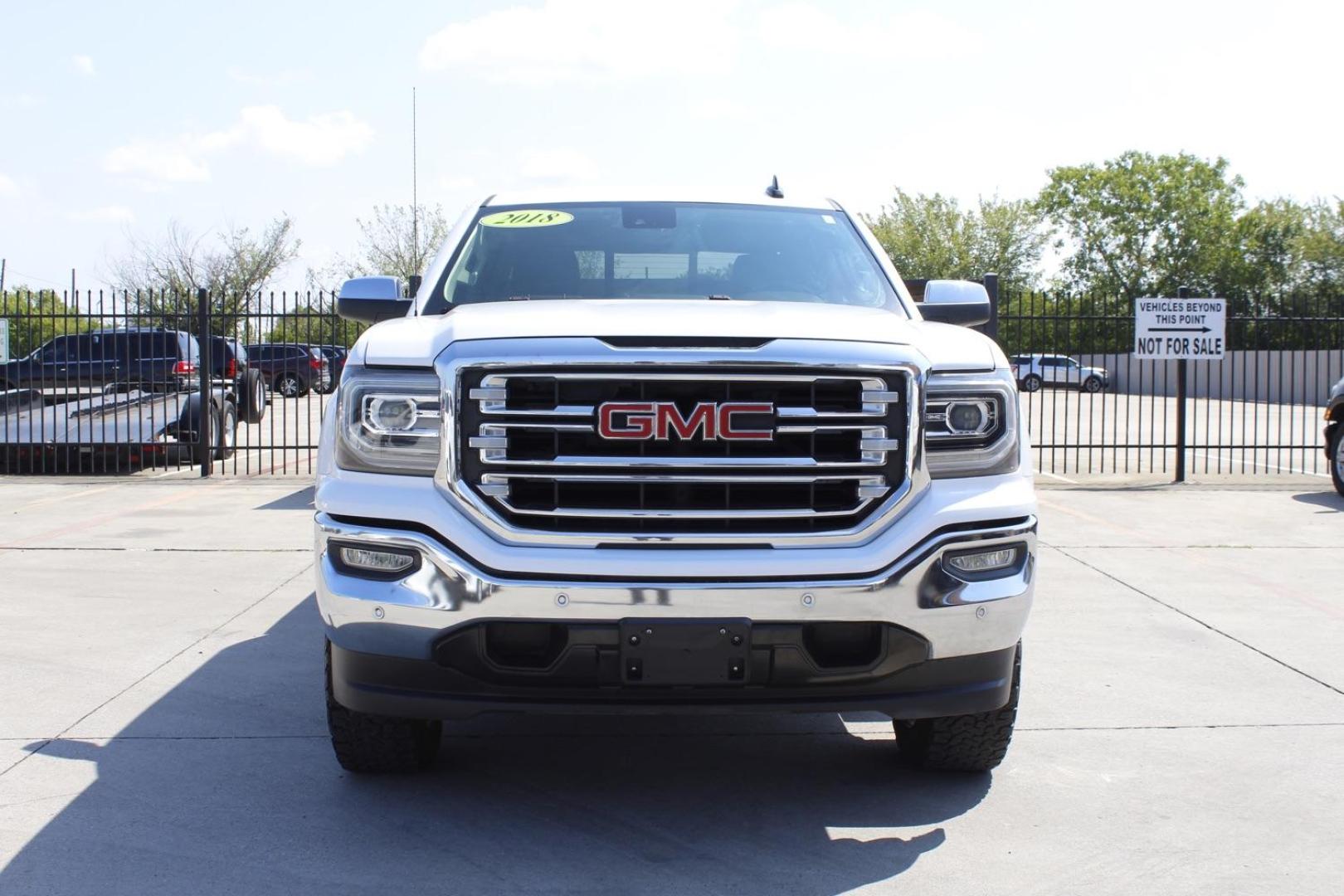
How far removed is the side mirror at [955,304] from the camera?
4949mm

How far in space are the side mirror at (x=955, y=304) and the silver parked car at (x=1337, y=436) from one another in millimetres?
8507

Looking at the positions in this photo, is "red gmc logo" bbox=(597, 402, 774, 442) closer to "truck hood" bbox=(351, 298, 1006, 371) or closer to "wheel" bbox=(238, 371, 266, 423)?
"truck hood" bbox=(351, 298, 1006, 371)

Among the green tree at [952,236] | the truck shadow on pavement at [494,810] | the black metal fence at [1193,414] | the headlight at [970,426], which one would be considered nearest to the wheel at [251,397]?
the black metal fence at [1193,414]

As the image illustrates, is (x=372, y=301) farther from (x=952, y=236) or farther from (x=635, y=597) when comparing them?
(x=952, y=236)

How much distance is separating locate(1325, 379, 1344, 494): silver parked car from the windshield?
8893 millimetres

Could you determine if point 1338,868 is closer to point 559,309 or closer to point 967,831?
point 967,831

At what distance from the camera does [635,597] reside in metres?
3.41

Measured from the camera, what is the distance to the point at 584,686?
349cm

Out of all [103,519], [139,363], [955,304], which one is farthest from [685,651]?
[139,363]

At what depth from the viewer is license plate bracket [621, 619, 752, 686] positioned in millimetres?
3412

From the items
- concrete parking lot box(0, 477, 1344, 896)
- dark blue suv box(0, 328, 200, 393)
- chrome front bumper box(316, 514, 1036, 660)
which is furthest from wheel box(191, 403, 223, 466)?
chrome front bumper box(316, 514, 1036, 660)

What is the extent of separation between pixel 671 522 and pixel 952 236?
217 feet

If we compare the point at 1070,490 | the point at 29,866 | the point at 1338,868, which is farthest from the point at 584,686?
the point at 1070,490

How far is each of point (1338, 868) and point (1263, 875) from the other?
232 mm
